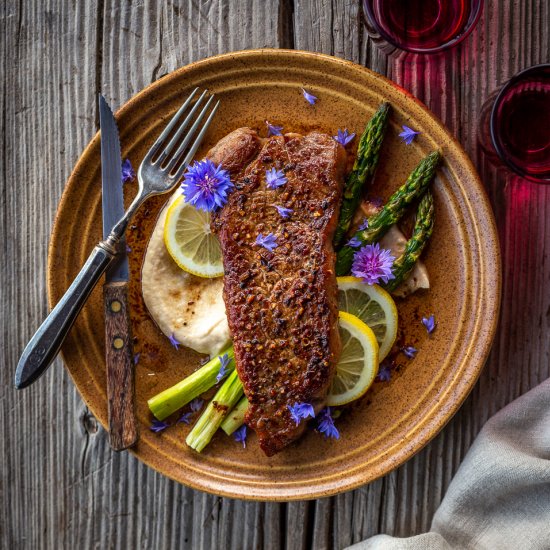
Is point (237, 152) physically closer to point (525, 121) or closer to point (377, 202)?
point (377, 202)

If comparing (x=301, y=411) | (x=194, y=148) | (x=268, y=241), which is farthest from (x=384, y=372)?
(x=194, y=148)

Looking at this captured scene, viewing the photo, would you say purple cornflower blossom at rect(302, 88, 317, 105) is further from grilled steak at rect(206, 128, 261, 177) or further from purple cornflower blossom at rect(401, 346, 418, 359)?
purple cornflower blossom at rect(401, 346, 418, 359)

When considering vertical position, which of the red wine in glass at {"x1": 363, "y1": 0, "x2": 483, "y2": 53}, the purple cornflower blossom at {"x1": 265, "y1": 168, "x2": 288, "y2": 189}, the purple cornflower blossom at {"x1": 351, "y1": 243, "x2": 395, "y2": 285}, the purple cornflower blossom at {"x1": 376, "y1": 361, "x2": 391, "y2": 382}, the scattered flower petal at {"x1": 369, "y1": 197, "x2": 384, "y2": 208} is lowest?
the purple cornflower blossom at {"x1": 376, "y1": 361, "x2": 391, "y2": 382}

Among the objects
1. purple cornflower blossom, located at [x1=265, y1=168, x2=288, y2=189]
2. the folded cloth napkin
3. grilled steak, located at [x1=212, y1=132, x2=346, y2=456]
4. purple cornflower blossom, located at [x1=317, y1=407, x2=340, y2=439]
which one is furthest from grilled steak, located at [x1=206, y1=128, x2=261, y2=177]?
the folded cloth napkin

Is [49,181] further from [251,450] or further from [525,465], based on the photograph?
[525,465]

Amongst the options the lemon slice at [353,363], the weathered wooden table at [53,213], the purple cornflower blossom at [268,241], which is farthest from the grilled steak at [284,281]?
the weathered wooden table at [53,213]

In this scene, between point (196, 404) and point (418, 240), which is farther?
point (196, 404)

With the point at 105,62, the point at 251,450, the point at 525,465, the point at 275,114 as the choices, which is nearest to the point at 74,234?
the point at 105,62
